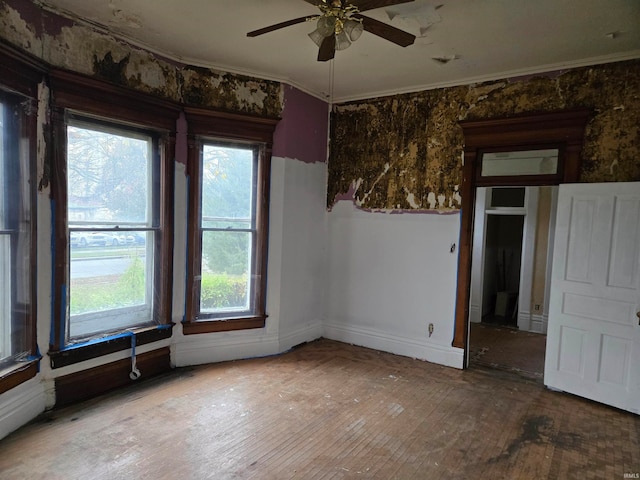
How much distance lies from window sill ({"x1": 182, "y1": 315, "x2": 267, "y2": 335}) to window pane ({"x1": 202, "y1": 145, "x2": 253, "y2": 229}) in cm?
94

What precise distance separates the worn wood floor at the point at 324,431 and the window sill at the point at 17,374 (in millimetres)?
330

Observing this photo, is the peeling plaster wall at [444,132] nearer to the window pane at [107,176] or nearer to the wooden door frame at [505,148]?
the wooden door frame at [505,148]

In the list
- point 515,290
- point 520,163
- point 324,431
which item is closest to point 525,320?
point 515,290

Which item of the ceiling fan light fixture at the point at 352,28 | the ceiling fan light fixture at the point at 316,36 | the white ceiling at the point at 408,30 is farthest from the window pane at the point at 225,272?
the ceiling fan light fixture at the point at 352,28

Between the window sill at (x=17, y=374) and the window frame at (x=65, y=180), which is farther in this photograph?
the window frame at (x=65, y=180)

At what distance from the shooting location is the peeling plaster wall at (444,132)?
10.8 feet

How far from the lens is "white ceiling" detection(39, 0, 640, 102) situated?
2.62 m

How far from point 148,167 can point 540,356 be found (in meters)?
4.53

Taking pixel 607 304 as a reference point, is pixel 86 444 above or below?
below

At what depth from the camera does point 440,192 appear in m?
4.12

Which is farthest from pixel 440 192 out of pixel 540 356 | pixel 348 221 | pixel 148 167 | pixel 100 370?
pixel 100 370

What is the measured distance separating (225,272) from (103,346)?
49.4 inches

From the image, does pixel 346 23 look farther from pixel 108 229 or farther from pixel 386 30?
pixel 108 229

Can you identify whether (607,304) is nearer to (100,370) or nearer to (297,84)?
(297,84)
